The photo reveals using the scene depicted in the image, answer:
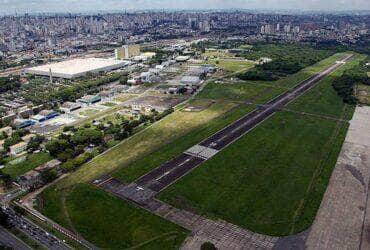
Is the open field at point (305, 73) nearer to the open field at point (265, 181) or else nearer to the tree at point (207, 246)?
the open field at point (265, 181)

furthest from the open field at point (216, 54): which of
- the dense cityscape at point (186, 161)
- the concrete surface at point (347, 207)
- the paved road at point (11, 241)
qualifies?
the paved road at point (11, 241)

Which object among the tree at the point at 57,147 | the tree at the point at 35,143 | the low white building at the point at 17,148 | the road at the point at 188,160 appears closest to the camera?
the road at the point at 188,160

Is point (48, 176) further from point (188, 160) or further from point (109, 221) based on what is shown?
point (188, 160)

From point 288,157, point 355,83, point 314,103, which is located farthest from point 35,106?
point 355,83

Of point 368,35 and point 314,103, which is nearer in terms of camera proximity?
point 314,103

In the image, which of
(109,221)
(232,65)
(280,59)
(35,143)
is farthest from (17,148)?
(280,59)

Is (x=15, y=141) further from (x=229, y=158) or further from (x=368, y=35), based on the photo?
(x=368, y=35)
